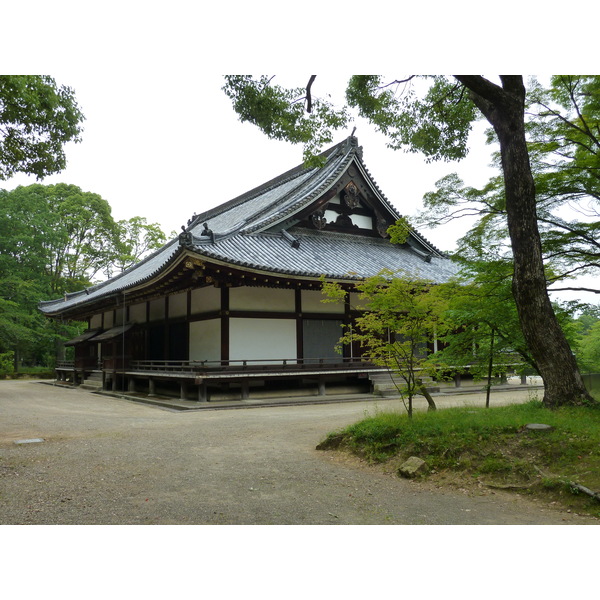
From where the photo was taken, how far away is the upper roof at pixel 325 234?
15.8m

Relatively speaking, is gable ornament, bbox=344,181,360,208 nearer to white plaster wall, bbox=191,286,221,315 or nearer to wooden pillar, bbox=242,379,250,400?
white plaster wall, bbox=191,286,221,315

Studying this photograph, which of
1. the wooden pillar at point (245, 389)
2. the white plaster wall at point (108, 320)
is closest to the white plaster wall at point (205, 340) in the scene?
the wooden pillar at point (245, 389)

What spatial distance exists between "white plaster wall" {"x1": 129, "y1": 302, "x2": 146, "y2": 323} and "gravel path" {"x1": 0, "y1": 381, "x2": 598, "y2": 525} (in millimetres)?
11929

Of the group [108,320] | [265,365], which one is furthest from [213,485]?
[108,320]

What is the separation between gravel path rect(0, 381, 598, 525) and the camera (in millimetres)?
4547

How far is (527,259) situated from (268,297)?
9.89 m

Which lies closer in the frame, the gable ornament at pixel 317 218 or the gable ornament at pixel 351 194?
the gable ornament at pixel 317 218

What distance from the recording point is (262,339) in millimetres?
15539

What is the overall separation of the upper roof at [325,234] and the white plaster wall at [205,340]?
2207mm

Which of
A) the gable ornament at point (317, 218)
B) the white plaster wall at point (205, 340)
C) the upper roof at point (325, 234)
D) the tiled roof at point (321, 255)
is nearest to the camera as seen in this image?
the tiled roof at point (321, 255)

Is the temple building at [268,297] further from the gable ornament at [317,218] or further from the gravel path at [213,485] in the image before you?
the gravel path at [213,485]

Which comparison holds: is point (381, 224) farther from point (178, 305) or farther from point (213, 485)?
point (213, 485)

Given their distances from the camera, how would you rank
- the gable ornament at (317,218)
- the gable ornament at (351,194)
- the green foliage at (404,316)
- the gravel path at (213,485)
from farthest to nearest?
the gable ornament at (351,194), the gable ornament at (317,218), the green foliage at (404,316), the gravel path at (213,485)

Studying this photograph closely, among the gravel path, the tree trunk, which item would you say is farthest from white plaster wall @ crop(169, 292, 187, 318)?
the tree trunk
